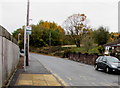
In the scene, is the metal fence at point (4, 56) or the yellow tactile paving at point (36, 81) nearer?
the metal fence at point (4, 56)

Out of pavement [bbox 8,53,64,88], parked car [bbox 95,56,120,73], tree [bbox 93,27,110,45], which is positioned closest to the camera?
pavement [bbox 8,53,64,88]

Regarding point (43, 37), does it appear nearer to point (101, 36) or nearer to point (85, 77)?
point (101, 36)

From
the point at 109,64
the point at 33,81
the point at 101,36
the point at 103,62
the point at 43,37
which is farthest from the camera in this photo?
the point at 43,37

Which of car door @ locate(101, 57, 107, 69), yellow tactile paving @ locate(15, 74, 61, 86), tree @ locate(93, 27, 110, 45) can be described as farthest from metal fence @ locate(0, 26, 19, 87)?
tree @ locate(93, 27, 110, 45)

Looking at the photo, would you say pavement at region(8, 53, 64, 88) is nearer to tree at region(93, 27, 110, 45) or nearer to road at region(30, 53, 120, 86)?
road at region(30, 53, 120, 86)

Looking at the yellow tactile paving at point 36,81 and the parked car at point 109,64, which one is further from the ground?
the parked car at point 109,64

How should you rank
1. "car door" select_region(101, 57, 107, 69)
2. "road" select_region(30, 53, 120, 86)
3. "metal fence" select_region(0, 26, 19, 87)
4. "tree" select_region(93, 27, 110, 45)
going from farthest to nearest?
"tree" select_region(93, 27, 110, 45), "car door" select_region(101, 57, 107, 69), "road" select_region(30, 53, 120, 86), "metal fence" select_region(0, 26, 19, 87)

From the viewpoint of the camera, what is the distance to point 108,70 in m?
15.8

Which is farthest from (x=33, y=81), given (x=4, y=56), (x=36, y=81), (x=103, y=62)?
(x=103, y=62)

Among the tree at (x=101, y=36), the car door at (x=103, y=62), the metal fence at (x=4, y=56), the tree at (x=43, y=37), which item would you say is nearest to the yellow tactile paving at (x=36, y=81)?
the metal fence at (x=4, y=56)

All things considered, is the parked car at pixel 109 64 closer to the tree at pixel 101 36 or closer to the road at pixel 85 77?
the road at pixel 85 77

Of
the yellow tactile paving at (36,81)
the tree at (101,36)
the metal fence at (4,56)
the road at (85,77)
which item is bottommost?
the road at (85,77)

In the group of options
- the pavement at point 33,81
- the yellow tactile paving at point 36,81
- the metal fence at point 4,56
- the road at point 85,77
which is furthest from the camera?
the road at point 85,77

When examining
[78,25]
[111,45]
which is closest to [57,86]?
[111,45]
